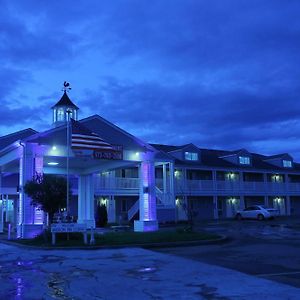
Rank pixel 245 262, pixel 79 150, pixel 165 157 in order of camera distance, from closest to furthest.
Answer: pixel 245 262 < pixel 79 150 < pixel 165 157

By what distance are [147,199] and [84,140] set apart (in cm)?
589

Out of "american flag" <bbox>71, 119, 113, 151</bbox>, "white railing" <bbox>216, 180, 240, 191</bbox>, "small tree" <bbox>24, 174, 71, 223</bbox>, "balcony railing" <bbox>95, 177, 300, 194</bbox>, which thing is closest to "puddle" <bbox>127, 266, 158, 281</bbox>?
"small tree" <bbox>24, 174, 71, 223</bbox>

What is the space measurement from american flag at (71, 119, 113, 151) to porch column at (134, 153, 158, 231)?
3487 millimetres

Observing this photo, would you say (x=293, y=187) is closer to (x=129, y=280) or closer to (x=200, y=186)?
(x=200, y=186)

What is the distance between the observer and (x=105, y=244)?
1847cm

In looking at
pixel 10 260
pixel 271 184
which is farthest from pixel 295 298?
pixel 271 184

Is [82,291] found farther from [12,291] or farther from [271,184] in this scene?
[271,184]

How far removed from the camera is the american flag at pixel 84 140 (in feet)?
76.6

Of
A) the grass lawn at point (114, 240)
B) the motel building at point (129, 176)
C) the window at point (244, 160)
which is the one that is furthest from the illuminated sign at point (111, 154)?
the window at point (244, 160)

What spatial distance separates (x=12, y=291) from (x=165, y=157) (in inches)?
1331

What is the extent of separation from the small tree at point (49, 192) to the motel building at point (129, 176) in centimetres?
240

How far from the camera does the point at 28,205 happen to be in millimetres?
22953

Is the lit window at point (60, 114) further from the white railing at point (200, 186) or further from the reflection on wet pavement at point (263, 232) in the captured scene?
the reflection on wet pavement at point (263, 232)

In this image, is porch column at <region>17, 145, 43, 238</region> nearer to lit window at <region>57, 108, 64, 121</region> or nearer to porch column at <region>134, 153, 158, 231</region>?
porch column at <region>134, 153, 158, 231</region>
